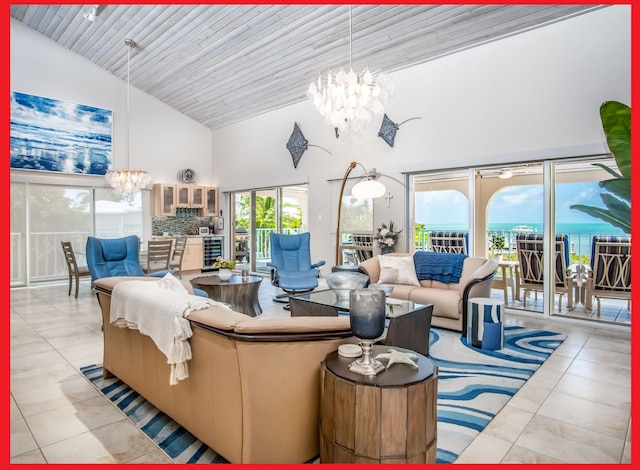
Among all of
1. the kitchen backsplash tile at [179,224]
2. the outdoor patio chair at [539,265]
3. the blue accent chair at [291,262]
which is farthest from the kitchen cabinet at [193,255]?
the outdoor patio chair at [539,265]

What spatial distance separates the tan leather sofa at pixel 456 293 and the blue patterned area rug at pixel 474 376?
0.50ft

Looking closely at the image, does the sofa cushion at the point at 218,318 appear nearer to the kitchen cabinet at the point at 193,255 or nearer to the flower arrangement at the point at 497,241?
the flower arrangement at the point at 497,241

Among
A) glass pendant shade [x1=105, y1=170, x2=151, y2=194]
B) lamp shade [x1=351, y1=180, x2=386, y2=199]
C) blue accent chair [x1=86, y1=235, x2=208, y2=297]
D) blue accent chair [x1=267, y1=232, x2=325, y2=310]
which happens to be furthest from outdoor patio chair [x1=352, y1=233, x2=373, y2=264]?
glass pendant shade [x1=105, y1=170, x2=151, y2=194]

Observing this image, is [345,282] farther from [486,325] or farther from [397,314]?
[486,325]

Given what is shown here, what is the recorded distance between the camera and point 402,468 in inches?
59.9

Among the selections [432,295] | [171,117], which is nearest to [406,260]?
[432,295]

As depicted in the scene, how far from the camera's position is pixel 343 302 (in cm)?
375

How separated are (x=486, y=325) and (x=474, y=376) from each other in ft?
2.66

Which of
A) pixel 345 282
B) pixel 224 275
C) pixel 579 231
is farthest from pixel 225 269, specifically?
pixel 579 231

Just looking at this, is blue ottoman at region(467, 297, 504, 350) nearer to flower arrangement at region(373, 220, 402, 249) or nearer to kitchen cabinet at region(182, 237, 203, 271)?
flower arrangement at region(373, 220, 402, 249)

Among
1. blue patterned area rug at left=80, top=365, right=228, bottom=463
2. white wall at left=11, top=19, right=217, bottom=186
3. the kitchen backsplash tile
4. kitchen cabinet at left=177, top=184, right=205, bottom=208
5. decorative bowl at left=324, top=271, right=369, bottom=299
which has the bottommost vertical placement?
blue patterned area rug at left=80, top=365, right=228, bottom=463

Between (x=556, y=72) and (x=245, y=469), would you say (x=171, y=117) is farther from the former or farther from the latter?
(x=245, y=469)

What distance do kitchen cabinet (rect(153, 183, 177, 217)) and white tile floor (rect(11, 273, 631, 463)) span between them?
5.21 metres

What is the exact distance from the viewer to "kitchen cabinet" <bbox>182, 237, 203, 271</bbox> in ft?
30.7
